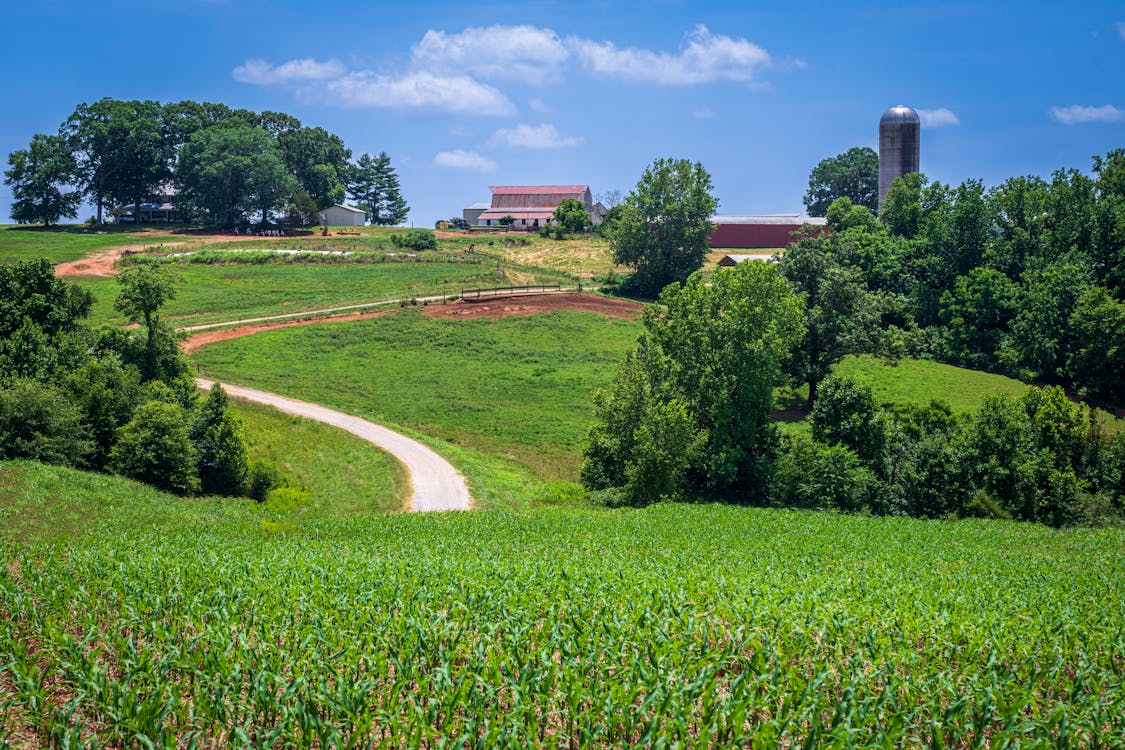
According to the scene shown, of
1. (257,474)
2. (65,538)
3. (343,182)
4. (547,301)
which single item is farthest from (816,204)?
(65,538)

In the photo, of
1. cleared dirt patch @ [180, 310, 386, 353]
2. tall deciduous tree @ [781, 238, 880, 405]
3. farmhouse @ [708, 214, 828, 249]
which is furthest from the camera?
farmhouse @ [708, 214, 828, 249]

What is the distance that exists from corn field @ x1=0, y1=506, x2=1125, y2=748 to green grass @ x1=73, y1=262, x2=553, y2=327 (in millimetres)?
53054

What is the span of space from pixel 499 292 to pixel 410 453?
39082 millimetres

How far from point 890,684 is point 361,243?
9831 cm

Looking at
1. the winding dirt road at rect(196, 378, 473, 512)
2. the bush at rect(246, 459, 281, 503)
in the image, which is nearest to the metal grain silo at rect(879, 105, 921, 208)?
the winding dirt road at rect(196, 378, 473, 512)

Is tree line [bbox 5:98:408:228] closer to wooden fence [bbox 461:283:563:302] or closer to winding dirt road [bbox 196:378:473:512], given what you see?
wooden fence [bbox 461:283:563:302]

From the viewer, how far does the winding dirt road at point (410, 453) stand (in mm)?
36656

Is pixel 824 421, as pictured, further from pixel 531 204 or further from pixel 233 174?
pixel 531 204

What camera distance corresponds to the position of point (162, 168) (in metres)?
Result: 118

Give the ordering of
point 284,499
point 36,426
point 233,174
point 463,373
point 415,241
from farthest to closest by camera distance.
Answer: point 233,174 < point 415,241 < point 463,373 < point 284,499 < point 36,426

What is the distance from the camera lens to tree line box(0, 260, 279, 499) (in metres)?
32.4

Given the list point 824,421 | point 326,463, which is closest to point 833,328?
point 824,421

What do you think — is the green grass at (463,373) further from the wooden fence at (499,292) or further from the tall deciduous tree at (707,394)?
the wooden fence at (499,292)

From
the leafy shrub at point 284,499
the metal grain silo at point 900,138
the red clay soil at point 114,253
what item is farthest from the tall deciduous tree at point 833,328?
the red clay soil at point 114,253
